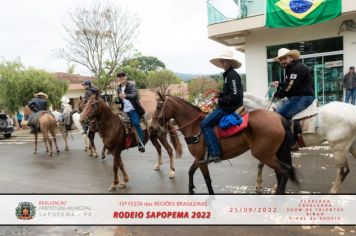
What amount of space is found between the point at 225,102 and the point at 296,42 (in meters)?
12.3

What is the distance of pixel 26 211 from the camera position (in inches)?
205

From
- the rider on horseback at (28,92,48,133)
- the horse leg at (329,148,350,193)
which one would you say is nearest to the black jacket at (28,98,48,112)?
the rider on horseback at (28,92,48,133)

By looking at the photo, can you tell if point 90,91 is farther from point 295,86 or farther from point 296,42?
point 296,42

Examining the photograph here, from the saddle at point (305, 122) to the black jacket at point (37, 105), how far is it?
10406mm

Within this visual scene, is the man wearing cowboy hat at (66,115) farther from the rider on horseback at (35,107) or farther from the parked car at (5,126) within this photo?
the parked car at (5,126)

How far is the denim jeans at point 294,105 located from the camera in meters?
5.66

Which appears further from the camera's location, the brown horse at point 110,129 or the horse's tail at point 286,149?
the brown horse at point 110,129

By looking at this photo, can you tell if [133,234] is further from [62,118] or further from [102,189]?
[62,118]

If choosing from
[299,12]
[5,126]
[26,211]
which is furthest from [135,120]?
[5,126]

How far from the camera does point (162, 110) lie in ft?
18.9

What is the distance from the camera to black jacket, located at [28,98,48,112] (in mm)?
12727
